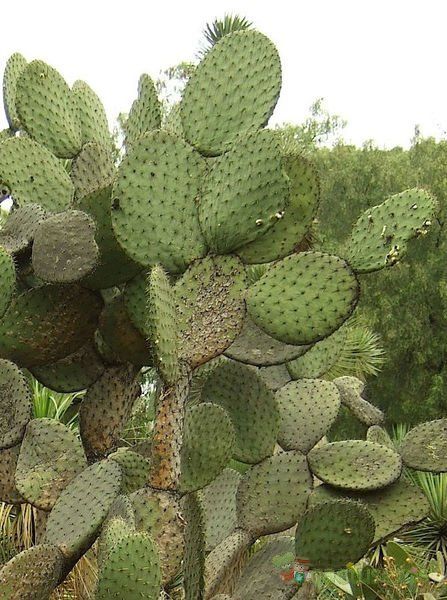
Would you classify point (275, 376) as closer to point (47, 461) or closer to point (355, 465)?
point (355, 465)

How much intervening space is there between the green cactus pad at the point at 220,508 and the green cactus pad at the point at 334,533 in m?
0.31

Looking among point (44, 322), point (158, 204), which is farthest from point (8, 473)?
point (158, 204)

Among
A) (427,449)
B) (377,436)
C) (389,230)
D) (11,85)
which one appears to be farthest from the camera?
(377,436)

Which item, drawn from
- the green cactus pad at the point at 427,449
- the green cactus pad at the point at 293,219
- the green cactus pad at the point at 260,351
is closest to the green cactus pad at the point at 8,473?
the green cactus pad at the point at 260,351

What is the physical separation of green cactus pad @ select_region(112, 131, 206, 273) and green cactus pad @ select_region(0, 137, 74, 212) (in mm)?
475

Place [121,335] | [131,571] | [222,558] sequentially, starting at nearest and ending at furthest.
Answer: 1. [131,571]
2. [121,335]
3. [222,558]

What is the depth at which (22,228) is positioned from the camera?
2.39 meters

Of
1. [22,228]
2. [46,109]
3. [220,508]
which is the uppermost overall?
[46,109]

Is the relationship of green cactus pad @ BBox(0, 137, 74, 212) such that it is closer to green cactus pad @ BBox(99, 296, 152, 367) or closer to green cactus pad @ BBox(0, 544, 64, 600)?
green cactus pad @ BBox(99, 296, 152, 367)

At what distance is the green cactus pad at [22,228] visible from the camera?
7.73 feet

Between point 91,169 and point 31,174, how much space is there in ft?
0.69

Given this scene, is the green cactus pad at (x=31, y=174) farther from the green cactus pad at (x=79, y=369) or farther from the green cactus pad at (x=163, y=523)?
the green cactus pad at (x=163, y=523)

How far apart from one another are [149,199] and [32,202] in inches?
20.8

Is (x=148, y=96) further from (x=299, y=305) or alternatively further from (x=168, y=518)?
(x=168, y=518)
